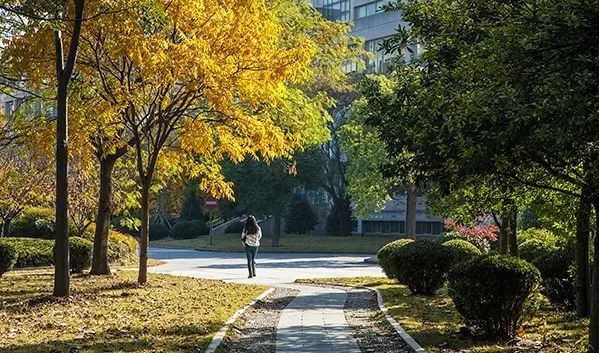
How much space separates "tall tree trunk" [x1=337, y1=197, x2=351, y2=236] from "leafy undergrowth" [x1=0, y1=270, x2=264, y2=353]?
119 feet

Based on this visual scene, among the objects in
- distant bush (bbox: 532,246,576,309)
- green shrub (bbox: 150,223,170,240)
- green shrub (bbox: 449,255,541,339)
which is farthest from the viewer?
green shrub (bbox: 150,223,170,240)

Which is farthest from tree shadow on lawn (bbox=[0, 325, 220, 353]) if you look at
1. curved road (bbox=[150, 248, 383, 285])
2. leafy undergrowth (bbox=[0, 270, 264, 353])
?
curved road (bbox=[150, 248, 383, 285])

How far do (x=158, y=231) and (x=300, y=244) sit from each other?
17675 mm

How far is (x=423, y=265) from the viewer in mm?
15867

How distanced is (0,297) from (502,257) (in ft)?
32.6

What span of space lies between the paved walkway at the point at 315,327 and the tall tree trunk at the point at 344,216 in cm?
3749

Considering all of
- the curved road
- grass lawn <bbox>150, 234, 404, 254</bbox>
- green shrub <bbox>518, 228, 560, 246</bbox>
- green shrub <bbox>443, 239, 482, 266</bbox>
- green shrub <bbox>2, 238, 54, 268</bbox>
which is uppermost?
green shrub <bbox>518, 228, 560, 246</bbox>

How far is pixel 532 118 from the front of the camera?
19.0 feet

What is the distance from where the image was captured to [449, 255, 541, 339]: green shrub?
9.59 metres

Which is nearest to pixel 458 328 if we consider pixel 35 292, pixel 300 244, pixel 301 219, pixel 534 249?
pixel 534 249

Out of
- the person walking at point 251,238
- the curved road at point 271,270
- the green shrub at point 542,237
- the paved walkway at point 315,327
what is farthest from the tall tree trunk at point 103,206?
the green shrub at point 542,237

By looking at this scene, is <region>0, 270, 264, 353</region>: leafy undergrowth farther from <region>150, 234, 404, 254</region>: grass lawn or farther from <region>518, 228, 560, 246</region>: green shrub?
<region>150, 234, 404, 254</region>: grass lawn

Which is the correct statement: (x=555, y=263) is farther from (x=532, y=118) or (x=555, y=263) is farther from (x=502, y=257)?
(x=532, y=118)

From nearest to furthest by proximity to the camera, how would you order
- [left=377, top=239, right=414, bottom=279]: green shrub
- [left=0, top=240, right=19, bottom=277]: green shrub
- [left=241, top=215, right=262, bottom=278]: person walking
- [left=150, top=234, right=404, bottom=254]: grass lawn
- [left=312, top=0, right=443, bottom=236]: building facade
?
[left=377, top=239, right=414, bottom=279]: green shrub < [left=0, top=240, right=19, bottom=277]: green shrub < [left=241, top=215, right=262, bottom=278]: person walking < [left=150, top=234, right=404, bottom=254]: grass lawn < [left=312, top=0, right=443, bottom=236]: building facade
